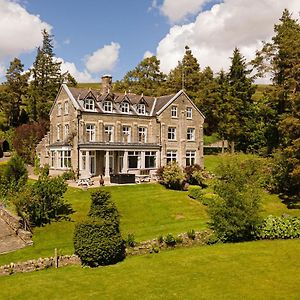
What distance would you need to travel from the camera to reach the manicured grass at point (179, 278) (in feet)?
61.7

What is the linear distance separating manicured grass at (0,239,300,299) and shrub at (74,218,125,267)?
76cm

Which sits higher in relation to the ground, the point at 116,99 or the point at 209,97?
the point at 209,97

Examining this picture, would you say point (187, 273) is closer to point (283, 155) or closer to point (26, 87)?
point (283, 155)

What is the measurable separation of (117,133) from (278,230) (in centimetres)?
2588

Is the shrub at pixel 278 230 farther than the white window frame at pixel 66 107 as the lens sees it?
No

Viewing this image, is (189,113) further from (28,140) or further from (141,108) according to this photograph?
(28,140)

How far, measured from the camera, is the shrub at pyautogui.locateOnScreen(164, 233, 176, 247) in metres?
27.7

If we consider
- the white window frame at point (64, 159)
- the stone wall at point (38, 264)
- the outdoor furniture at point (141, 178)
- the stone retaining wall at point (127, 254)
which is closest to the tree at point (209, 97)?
the outdoor furniture at point (141, 178)

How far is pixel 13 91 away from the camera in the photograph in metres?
76.9

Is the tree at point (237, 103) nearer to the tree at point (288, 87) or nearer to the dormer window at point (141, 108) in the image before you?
the tree at point (288, 87)

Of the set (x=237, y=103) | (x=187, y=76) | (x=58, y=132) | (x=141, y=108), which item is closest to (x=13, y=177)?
(x=58, y=132)

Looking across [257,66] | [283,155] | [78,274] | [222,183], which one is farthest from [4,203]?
[257,66]

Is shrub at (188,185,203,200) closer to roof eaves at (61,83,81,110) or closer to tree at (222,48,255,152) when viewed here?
roof eaves at (61,83,81,110)

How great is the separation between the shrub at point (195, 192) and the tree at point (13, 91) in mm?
47820
